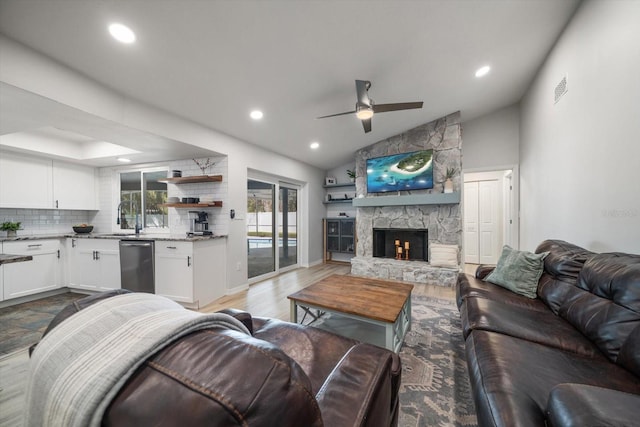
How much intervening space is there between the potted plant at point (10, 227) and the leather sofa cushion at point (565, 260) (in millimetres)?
6387

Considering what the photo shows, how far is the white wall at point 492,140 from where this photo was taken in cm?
436

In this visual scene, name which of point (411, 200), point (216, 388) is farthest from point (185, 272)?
point (411, 200)

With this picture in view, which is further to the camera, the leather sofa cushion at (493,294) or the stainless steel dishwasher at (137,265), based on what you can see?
the stainless steel dishwasher at (137,265)

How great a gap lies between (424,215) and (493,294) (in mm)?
2595

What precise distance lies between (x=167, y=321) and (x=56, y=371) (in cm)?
23

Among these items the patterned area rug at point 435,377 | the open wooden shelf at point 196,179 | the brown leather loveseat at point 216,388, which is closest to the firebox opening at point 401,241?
the patterned area rug at point 435,377

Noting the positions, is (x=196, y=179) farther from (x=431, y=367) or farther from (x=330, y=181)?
(x=431, y=367)

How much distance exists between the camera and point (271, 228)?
4.76 m

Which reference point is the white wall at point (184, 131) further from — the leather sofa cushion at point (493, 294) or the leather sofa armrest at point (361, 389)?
the leather sofa cushion at point (493, 294)

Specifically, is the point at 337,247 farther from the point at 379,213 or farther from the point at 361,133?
the point at 361,133

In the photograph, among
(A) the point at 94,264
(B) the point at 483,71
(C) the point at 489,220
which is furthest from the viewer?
(C) the point at 489,220

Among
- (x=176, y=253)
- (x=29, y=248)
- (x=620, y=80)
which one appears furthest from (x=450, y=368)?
(x=29, y=248)

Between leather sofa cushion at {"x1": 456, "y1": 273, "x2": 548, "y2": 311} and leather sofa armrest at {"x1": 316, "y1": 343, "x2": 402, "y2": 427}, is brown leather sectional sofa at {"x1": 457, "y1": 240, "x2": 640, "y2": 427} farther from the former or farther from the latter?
leather sofa armrest at {"x1": 316, "y1": 343, "x2": 402, "y2": 427}

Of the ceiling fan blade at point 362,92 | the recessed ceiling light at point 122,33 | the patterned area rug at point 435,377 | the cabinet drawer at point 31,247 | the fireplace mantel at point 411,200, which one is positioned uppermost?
the recessed ceiling light at point 122,33
